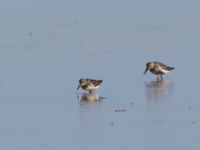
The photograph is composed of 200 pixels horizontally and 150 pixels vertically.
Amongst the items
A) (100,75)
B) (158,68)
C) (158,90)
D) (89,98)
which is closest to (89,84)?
(89,98)

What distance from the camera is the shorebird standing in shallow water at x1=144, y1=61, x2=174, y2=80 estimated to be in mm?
14906

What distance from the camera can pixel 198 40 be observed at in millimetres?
18281

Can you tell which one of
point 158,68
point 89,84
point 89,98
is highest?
point 158,68

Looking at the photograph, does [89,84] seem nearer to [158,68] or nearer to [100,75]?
[100,75]

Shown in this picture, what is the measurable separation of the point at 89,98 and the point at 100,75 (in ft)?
4.62

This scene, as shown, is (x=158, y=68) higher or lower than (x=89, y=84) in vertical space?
higher

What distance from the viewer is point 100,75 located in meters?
14.7

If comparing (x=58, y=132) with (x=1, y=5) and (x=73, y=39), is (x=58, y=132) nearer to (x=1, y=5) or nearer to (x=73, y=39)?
(x=73, y=39)

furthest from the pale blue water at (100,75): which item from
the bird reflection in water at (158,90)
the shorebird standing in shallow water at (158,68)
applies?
the shorebird standing in shallow water at (158,68)

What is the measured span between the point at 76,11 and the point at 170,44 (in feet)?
18.6

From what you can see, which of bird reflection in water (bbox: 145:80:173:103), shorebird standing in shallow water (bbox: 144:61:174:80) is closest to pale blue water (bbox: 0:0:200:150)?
bird reflection in water (bbox: 145:80:173:103)

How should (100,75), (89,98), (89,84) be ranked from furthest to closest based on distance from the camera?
(100,75) < (89,84) < (89,98)

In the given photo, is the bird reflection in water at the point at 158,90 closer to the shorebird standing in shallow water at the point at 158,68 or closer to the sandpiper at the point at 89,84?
the shorebird standing in shallow water at the point at 158,68

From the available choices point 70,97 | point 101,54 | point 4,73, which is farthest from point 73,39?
point 70,97
